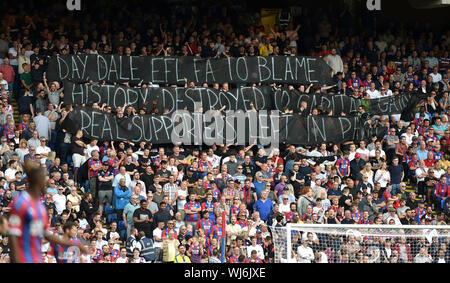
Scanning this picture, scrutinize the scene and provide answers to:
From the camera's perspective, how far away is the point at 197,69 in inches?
834

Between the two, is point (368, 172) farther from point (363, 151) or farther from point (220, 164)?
point (220, 164)

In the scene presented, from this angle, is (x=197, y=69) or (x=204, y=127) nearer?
(x=204, y=127)

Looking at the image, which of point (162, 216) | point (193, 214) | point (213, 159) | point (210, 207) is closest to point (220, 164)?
point (213, 159)

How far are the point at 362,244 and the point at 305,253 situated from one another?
1.00 meters

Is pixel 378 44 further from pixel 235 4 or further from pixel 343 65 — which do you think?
pixel 235 4

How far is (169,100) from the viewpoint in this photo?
20516mm

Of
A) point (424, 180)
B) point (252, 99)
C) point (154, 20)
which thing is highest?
point (154, 20)

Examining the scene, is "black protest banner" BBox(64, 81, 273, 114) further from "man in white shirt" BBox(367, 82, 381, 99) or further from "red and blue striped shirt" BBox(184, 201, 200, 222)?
"red and blue striped shirt" BBox(184, 201, 200, 222)

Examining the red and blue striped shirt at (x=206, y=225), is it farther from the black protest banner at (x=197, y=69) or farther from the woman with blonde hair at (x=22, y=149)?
the black protest banner at (x=197, y=69)

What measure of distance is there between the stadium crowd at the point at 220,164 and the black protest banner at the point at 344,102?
22 centimetres

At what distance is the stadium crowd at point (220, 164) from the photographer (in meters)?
16.5

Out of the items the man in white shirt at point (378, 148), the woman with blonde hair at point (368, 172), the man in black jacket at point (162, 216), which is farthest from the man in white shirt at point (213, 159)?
the man in white shirt at point (378, 148)
